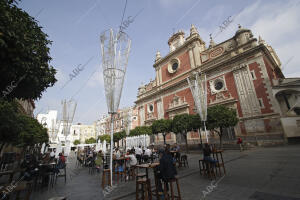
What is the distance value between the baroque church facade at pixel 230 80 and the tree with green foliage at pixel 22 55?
18759 millimetres

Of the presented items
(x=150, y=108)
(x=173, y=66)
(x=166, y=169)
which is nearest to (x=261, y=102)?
(x=173, y=66)

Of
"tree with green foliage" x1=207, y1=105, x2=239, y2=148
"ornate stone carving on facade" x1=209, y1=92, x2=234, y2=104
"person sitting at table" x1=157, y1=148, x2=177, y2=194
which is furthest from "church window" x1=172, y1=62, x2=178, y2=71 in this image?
"person sitting at table" x1=157, y1=148, x2=177, y2=194

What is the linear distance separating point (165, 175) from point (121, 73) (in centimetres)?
421

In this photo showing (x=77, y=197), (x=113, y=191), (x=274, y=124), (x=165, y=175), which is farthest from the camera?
(x=274, y=124)

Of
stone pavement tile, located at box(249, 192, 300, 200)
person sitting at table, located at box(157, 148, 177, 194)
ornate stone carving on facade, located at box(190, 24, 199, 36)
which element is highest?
ornate stone carving on facade, located at box(190, 24, 199, 36)

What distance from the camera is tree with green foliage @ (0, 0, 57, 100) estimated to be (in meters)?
3.21

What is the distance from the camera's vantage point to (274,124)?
1457 cm

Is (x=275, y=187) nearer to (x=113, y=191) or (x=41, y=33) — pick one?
(x=113, y=191)

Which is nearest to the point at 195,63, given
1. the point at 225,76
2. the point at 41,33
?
the point at 225,76

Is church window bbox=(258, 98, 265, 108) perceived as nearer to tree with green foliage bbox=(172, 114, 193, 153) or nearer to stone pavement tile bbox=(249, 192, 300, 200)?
tree with green foliage bbox=(172, 114, 193, 153)

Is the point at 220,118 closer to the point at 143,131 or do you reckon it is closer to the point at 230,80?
the point at 230,80

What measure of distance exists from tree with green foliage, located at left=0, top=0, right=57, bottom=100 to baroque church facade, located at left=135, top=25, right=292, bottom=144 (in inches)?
739

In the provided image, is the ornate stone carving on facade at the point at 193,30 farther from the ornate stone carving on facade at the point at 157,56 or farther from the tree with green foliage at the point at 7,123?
the tree with green foliage at the point at 7,123

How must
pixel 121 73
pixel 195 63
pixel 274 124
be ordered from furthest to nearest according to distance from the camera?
pixel 195 63 → pixel 274 124 → pixel 121 73
